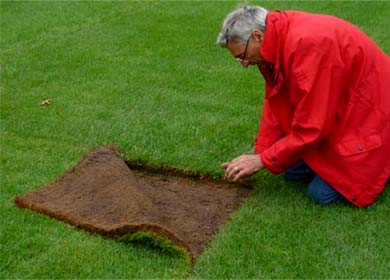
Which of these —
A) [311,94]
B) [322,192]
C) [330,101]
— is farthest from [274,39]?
[322,192]

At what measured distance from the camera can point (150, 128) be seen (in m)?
5.23

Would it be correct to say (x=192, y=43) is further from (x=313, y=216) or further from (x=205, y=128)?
(x=313, y=216)

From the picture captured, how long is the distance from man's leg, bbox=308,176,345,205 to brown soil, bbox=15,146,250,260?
48 cm

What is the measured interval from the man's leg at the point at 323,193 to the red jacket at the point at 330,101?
5 centimetres

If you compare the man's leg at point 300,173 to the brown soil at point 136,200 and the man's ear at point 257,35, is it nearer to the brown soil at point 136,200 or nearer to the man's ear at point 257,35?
the brown soil at point 136,200

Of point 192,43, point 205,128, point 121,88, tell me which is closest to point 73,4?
point 192,43

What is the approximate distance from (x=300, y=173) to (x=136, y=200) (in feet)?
3.73

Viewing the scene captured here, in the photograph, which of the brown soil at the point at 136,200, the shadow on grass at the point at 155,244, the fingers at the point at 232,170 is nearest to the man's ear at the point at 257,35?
the fingers at the point at 232,170

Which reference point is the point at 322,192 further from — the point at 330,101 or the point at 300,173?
the point at 330,101

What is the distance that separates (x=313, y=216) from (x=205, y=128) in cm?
153

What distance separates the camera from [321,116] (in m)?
3.69

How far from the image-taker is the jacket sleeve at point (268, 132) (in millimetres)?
4281

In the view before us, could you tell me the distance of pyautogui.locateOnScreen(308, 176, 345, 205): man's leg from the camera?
158 inches

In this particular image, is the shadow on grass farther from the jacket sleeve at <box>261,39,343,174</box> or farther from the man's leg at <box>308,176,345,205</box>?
the man's leg at <box>308,176,345,205</box>
